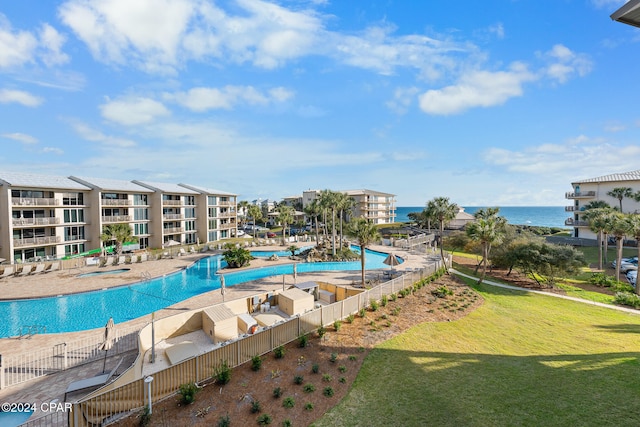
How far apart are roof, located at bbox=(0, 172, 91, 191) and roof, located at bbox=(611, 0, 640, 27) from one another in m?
42.6

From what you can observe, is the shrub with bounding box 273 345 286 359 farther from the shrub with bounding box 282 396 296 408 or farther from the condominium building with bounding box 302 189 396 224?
the condominium building with bounding box 302 189 396 224

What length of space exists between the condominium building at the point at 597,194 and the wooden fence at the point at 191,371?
53536mm

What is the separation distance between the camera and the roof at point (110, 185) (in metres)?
35.7

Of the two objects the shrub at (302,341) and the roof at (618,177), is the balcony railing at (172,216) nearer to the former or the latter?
the shrub at (302,341)

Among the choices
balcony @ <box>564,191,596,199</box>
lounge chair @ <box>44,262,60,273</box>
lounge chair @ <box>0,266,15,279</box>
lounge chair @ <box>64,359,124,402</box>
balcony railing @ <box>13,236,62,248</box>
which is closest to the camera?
lounge chair @ <box>64,359,124,402</box>

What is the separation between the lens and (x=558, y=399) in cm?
961

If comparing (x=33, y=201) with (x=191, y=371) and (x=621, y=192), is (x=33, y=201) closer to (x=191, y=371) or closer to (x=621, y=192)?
(x=191, y=371)

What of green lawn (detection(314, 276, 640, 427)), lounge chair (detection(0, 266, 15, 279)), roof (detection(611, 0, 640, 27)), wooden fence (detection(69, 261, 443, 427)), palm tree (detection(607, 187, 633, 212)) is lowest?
green lawn (detection(314, 276, 640, 427))

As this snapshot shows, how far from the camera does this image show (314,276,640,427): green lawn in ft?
28.6

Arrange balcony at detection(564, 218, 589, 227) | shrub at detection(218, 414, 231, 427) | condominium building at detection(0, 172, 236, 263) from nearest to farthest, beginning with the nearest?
shrub at detection(218, 414, 231, 427), condominium building at detection(0, 172, 236, 263), balcony at detection(564, 218, 589, 227)

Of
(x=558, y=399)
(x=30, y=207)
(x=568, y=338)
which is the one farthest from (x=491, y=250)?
(x=30, y=207)

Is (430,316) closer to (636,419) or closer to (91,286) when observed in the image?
(636,419)

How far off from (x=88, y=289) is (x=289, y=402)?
69.0ft

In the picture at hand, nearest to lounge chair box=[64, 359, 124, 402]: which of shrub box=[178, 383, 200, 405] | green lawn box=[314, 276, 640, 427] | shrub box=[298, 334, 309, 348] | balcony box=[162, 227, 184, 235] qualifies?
shrub box=[178, 383, 200, 405]
